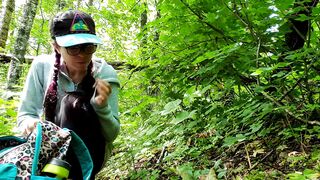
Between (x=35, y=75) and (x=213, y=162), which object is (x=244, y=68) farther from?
(x=35, y=75)

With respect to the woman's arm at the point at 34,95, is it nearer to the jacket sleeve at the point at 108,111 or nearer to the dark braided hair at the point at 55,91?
the dark braided hair at the point at 55,91

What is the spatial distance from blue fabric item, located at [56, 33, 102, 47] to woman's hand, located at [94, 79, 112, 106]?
0.99ft

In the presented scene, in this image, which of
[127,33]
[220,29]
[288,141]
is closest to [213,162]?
[288,141]

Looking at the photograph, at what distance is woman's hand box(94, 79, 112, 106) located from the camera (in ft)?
6.13

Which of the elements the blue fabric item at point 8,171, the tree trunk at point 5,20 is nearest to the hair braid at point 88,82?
the blue fabric item at point 8,171

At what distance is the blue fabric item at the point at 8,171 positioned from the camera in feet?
4.36

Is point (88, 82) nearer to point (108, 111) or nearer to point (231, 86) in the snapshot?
point (108, 111)

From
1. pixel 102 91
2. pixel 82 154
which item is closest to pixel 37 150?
pixel 82 154

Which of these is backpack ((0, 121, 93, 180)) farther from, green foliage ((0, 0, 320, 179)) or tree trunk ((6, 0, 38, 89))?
tree trunk ((6, 0, 38, 89))

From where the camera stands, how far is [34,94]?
93.4 inches

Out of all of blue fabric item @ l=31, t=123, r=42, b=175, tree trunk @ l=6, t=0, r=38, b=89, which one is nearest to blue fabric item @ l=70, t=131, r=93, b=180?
blue fabric item @ l=31, t=123, r=42, b=175

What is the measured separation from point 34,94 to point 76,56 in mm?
487

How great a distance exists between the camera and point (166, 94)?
8.44ft

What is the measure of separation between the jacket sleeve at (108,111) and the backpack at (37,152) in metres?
0.32
